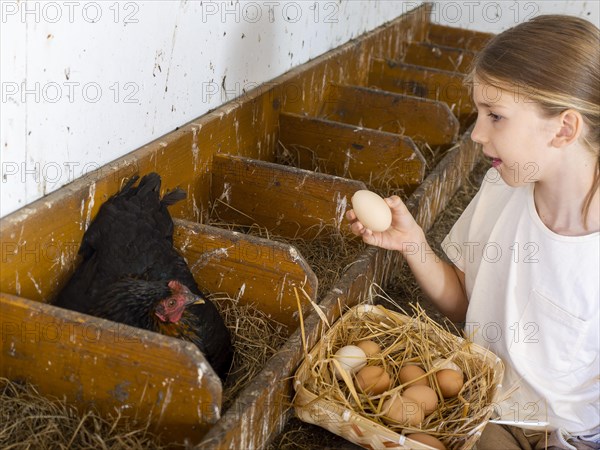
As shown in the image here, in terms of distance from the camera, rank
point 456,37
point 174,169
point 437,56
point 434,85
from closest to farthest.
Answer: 1. point 174,169
2. point 434,85
3. point 437,56
4. point 456,37

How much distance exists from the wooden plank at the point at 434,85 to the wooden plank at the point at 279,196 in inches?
54.4

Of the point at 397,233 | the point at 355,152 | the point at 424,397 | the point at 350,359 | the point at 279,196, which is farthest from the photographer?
the point at 355,152

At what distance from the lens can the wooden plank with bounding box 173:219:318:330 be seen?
1.60m

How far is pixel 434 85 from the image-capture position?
126 inches

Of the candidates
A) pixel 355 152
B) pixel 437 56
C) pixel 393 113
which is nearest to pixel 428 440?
pixel 355 152

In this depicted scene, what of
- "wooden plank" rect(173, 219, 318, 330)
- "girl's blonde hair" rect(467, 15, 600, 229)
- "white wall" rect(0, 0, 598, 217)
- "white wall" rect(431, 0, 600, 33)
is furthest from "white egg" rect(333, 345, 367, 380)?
"white wall" rect(431, 0, 600, 33)

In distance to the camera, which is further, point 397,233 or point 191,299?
point 397,233

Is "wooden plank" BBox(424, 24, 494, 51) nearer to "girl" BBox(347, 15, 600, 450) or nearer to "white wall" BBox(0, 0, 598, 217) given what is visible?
"white wall" BBox(0, 0, 598, 217)

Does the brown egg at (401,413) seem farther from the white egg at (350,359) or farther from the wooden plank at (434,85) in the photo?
the wooden plank at (434,85)

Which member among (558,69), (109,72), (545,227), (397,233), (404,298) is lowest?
(404,298)

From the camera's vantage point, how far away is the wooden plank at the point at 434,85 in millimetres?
3195

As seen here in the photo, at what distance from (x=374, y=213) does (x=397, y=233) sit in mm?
87

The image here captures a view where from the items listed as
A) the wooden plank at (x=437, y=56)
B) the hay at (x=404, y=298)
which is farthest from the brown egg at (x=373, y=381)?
the wooden plank at (x=437, y=56)

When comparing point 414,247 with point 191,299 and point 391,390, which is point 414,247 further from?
point 191,299
